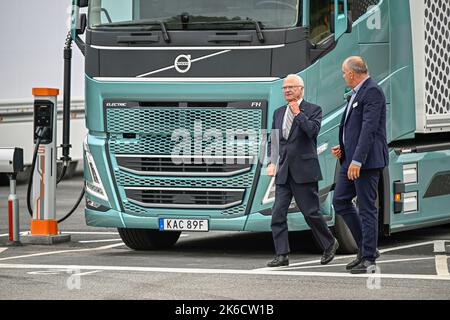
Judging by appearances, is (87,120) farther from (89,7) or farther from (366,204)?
(366,204)

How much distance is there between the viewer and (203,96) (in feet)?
49.0

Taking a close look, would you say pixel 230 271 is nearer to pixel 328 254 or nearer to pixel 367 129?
pixel 328 254

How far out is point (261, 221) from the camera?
14.9 m

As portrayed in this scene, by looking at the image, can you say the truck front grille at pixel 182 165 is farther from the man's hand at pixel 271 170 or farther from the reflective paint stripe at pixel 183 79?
the reflective paint stripe at pixel 183 79

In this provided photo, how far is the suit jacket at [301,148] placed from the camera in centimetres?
1406

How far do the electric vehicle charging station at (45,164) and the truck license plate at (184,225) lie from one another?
84.6 inches

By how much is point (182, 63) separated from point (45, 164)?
9.06ft

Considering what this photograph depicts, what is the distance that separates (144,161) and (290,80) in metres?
2.05

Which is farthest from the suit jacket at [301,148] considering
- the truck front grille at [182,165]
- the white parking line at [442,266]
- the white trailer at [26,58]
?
the white trailer at [26,58]

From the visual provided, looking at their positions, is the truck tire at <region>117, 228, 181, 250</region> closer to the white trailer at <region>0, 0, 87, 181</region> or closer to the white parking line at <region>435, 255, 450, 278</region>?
the white parking line at <region>435, 255, 450, 278</region>

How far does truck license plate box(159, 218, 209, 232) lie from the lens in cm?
1502

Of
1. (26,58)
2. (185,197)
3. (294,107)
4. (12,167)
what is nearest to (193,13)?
(294,107)
